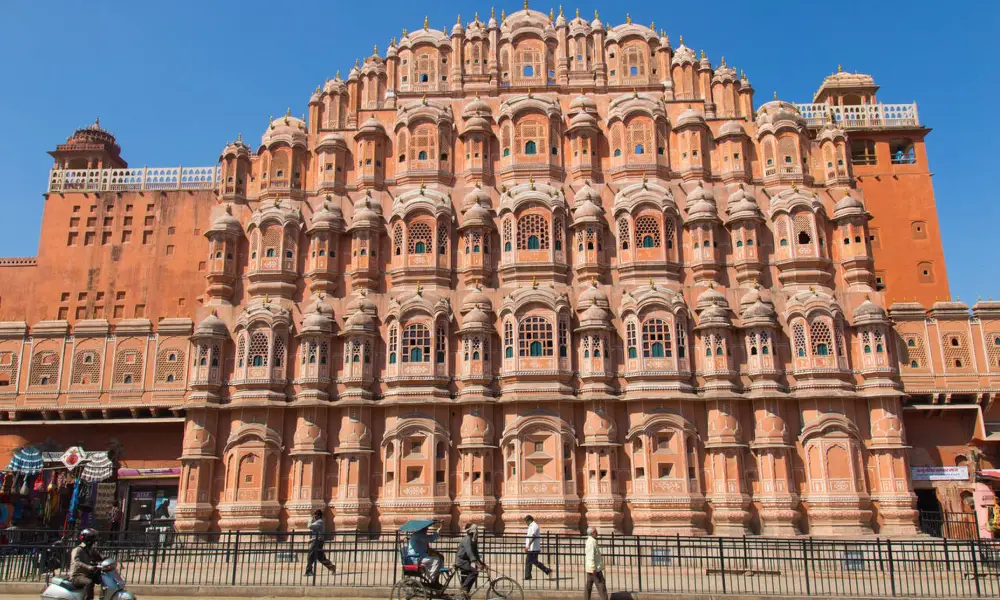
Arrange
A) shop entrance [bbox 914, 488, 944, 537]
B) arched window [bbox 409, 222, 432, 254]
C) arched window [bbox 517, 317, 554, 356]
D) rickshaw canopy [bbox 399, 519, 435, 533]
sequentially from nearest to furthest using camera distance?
1. rickshaw canopy [bbox 399, 519, 435, 533]
2. shop entrance [bbox 914, 488, 944, 537]
3. arched window [bbox 517, 317, 554, 356]
4. arched window [bbox 409, 222, 432, 254]

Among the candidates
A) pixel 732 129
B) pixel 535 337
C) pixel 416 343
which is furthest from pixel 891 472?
pixel 416 343

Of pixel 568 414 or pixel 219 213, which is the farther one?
pixel 219 213

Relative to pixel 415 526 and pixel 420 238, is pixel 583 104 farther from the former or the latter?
pixel 415 526

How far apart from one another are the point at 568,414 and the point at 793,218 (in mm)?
12420

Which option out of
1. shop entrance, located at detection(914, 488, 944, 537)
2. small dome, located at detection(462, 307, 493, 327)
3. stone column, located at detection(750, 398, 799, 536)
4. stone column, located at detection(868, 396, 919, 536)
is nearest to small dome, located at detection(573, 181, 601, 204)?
small dome, located at detection(462, 307, 493, 327)

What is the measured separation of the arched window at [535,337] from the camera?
30438 millimetres

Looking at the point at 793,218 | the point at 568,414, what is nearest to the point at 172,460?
the point at 568,414

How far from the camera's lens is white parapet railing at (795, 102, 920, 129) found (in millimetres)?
39094

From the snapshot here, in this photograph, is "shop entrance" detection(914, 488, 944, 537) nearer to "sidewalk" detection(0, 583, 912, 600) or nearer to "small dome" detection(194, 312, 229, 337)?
Result: "sidewalk" detection(0, 583, 912, 600)

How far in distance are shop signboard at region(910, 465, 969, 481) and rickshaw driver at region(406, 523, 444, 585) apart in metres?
22.5

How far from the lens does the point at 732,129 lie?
34281mm

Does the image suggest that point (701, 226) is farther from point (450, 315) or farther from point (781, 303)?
point (450, 315)

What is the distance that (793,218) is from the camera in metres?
32.7

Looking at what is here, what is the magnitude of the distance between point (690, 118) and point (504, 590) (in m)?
24.0
